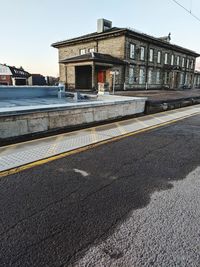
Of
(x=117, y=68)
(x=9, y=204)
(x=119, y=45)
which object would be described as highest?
(x=119, y=45)

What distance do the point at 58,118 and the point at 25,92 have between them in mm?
10399

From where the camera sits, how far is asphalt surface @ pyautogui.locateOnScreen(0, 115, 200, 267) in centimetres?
230

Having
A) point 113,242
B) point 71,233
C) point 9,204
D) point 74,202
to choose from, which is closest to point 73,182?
point 74,202

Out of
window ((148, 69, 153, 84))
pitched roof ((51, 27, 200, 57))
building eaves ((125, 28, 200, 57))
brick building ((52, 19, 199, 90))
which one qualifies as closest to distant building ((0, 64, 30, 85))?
brick building ((52, 19, 199, 90))

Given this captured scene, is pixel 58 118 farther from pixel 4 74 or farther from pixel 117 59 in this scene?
pixel 4 74

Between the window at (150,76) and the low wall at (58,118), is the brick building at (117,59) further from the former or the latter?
the low wall at (58,118)

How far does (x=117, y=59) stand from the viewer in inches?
1115

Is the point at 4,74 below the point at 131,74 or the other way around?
below

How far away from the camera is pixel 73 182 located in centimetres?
404

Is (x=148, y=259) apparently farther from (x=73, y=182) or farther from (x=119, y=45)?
(x=119, y=45)

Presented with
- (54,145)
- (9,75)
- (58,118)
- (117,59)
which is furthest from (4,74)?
(54,145)

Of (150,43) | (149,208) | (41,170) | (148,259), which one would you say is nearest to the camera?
(148,259)

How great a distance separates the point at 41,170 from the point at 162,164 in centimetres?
289

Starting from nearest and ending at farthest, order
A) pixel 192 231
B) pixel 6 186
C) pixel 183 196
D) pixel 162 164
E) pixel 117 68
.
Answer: pixel 192 231 → pixel 183 196 → pixel 6 186 → pixel 162 164 → pixel 117 68
